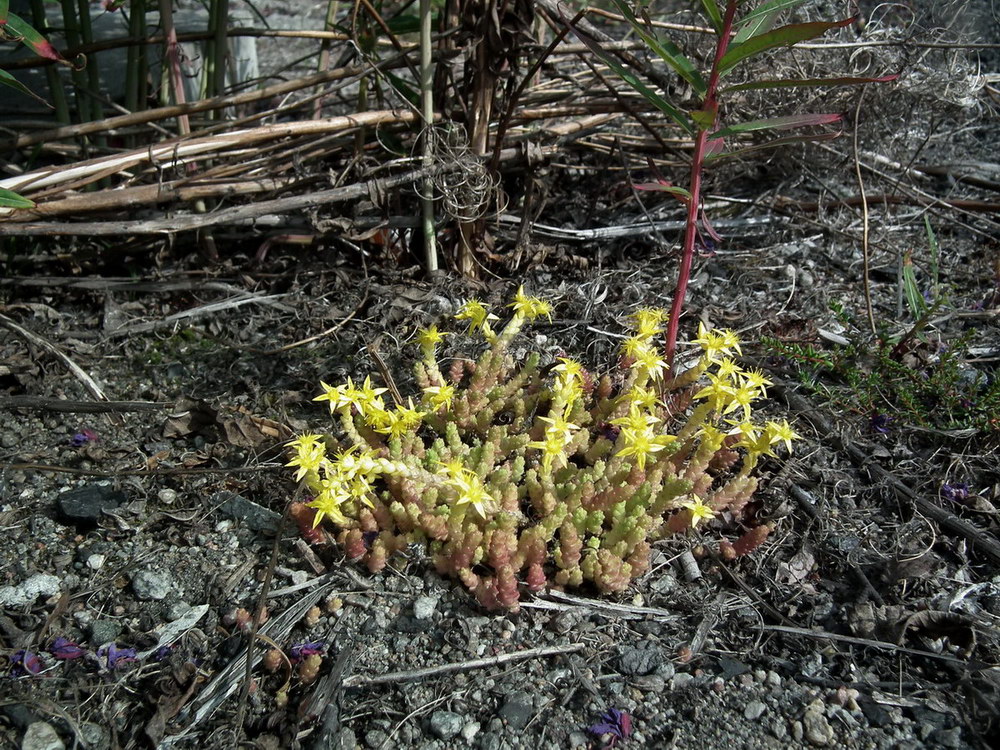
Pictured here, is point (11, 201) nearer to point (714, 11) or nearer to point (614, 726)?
point (714, 11)

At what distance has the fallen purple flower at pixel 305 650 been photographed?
1902 millimetres

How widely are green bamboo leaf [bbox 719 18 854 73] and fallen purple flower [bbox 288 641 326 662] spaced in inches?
70.7

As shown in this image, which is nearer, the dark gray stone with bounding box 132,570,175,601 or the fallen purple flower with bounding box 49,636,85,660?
the fallen purple flower with bounding box 49,636,85,660

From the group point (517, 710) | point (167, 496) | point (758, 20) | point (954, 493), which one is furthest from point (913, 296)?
point (167, 496)

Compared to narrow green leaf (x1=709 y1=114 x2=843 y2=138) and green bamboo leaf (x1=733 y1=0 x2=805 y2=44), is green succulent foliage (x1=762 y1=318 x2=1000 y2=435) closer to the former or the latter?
narrow green leaf (x1=709 y1=114 x2=843 y2=138)

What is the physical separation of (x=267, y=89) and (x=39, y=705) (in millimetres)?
2242

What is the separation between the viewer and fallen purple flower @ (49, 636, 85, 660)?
1.88 metres

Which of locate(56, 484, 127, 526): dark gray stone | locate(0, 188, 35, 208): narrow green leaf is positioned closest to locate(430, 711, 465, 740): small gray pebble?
locate(56, 484, 127, 526): dark gray stone

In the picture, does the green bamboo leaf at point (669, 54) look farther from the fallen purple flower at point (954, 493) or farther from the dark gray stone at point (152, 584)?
the dark gray stone at point (152, 584)

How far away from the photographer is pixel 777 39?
74.2 inches

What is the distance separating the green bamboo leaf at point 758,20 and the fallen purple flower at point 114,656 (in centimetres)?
219

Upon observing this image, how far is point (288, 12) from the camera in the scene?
19.1ft

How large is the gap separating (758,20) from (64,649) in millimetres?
2408

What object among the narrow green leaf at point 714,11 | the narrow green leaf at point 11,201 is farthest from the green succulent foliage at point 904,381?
the narrow green leaf at point 11,201
